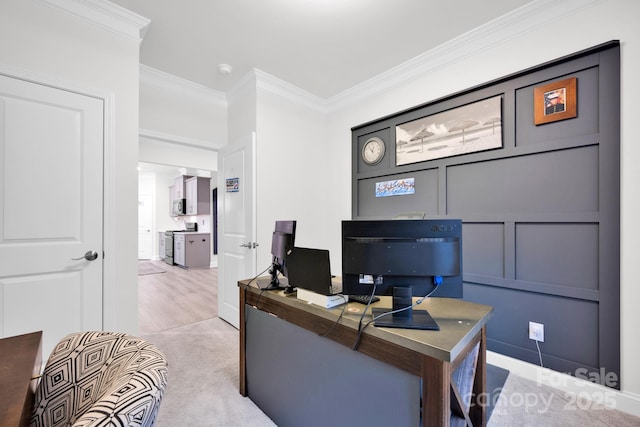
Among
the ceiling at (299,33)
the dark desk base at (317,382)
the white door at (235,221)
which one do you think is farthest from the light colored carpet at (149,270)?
the dark desk base at (317,382)

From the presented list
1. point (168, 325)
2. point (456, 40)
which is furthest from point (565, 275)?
point (168, 325)

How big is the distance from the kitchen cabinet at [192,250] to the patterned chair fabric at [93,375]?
21.4 feet

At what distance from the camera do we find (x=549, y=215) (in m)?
2.08

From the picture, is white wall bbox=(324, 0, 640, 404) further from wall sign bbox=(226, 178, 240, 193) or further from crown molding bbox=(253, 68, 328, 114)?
wall sign bbox=(226, 178, 240, 193)

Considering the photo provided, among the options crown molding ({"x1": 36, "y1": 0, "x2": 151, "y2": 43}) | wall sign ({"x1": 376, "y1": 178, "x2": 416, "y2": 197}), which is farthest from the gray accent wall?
crown molding ({"x1": 36, "y1": 0, "x2": 151, "y2": 43})

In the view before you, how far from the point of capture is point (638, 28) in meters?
1.76

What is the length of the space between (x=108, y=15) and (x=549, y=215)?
12.4 ft

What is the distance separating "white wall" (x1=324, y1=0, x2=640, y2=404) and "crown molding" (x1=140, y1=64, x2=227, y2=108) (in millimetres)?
2128

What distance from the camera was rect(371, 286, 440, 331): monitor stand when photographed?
3.68 ft

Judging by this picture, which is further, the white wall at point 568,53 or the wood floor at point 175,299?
the wood floor at point 175,299

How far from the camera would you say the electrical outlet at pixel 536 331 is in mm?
2121

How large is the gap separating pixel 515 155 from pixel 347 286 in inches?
77.3

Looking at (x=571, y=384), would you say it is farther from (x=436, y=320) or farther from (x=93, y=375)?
(x=93, y=375)

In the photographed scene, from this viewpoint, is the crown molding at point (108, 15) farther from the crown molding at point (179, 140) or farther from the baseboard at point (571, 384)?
the baseboard at point (571, 384)
